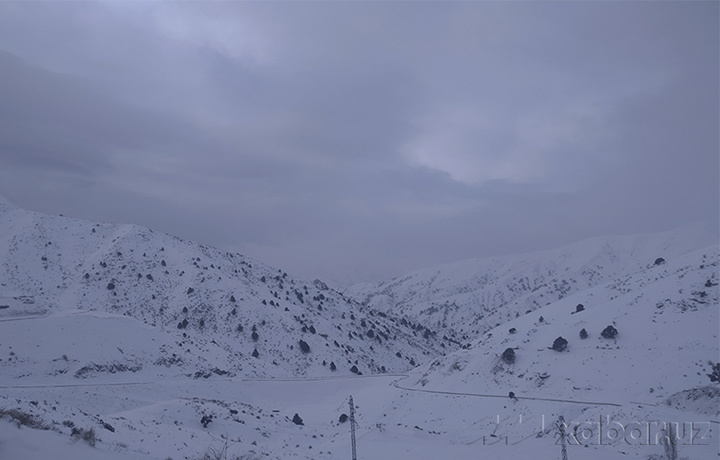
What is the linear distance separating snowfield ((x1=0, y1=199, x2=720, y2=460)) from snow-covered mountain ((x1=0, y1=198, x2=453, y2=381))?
0.37 meters

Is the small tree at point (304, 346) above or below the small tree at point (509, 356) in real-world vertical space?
below

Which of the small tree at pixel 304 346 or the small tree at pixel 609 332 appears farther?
the small tree at pixel 304 346

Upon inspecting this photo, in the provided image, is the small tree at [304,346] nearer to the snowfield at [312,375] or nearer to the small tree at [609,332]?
the snowfield at [312,375]

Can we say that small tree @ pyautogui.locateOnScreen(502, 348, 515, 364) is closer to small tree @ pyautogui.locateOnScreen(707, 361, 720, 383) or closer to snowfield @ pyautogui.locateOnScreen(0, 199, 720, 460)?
snowfield @ pyautogui.locateOnScreen(0, 199, 720, 460)

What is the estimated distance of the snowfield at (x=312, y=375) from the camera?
3097 centimetres

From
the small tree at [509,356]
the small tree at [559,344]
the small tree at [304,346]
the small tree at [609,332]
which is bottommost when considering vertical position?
the small tree at [304,346]

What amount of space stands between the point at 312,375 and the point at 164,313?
33394 millimetres

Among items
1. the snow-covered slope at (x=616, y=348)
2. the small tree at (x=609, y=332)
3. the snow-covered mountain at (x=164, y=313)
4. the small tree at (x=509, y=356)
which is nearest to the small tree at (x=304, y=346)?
the snow-covered mountain at (x=164, y=313)

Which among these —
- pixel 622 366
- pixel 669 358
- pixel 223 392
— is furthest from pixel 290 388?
pixel 669 358

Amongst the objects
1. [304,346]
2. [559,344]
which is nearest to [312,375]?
[304,346]

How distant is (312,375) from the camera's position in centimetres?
7844

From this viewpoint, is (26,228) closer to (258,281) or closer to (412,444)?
(258,281)

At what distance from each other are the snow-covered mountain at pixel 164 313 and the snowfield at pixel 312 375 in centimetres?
37

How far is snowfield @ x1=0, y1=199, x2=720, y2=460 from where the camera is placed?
102 ft
